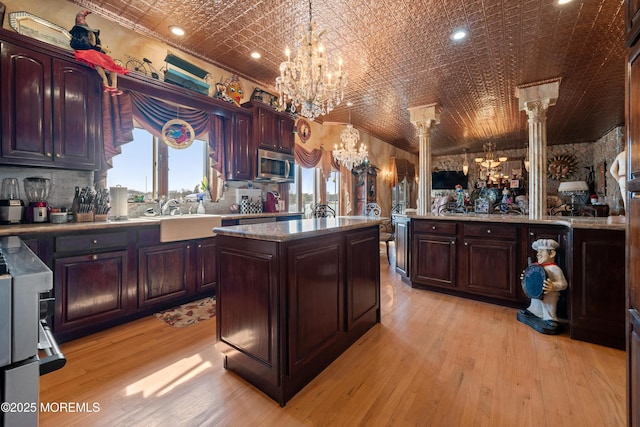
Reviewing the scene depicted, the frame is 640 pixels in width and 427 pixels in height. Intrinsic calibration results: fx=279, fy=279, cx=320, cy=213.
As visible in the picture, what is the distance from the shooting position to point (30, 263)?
809 millimetres

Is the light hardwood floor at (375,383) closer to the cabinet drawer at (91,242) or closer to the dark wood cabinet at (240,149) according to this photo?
the cabinet drawer at (91,242)

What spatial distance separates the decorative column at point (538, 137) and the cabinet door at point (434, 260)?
1183 mm

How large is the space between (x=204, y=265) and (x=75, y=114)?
1860 mm

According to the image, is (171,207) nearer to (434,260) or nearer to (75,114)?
(75,114)

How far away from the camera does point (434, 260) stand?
3.61 m

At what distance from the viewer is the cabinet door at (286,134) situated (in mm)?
4391

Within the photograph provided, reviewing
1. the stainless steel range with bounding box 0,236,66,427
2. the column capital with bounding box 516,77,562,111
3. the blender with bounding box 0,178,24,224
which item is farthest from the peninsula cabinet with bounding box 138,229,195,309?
the column capital with bounding box 516,77,562,111

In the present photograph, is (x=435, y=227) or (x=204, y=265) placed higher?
(x=435, y=227)

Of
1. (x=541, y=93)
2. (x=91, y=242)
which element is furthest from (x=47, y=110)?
(x=541, y=93)

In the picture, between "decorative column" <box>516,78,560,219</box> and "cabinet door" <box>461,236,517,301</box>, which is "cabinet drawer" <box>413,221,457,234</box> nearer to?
"cabinet door" <box>461,236,517,301</box>

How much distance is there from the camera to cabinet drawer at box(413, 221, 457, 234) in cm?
345

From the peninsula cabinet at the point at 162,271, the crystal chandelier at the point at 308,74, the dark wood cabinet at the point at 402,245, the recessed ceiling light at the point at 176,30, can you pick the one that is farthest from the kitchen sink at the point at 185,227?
the dark wood cabinet at the point at 402,245

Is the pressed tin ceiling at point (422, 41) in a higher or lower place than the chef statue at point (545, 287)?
higher

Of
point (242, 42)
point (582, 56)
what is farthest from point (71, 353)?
point (582, 56)
